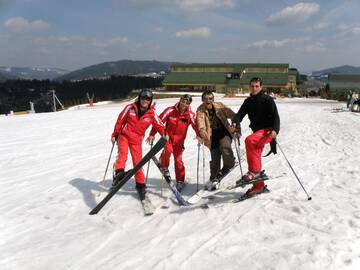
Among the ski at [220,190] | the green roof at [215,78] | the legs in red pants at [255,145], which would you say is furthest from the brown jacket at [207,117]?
the green roof at [215,78]

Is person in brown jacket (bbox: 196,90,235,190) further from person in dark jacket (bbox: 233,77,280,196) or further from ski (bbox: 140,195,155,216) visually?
ski (bbox: 140,195,155,216)

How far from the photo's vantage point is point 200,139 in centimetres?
653

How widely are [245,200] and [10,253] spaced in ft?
12.5

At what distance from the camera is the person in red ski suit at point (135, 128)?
652cm

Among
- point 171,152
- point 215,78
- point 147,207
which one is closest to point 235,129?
point 171,152

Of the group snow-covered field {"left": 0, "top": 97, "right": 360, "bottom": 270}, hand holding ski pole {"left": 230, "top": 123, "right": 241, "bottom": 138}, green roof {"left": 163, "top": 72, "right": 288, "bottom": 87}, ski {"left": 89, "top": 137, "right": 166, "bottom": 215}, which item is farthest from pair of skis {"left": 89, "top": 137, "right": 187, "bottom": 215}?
green roof {"left": 163, "top": 72, "right": 288, "bottom": 87}

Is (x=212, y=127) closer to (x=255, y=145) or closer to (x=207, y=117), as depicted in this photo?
(x=207, y=117)

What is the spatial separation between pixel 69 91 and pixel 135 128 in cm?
12285

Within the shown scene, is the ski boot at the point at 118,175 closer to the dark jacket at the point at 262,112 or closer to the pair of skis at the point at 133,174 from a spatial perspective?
the pair of skis at the point at 133,174

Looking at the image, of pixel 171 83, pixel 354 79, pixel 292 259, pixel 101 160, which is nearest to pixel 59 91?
pixel 171 83

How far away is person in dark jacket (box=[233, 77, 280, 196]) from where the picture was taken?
20.0 feet

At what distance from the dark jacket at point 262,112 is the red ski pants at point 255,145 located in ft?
0.48

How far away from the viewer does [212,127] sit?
22.0 feet

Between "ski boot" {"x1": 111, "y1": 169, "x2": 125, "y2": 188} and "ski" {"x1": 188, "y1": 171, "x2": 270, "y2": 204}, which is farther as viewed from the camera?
"ski boot" {"x1": 111, "y1": 169, "x2": 125, "y2": 188}
